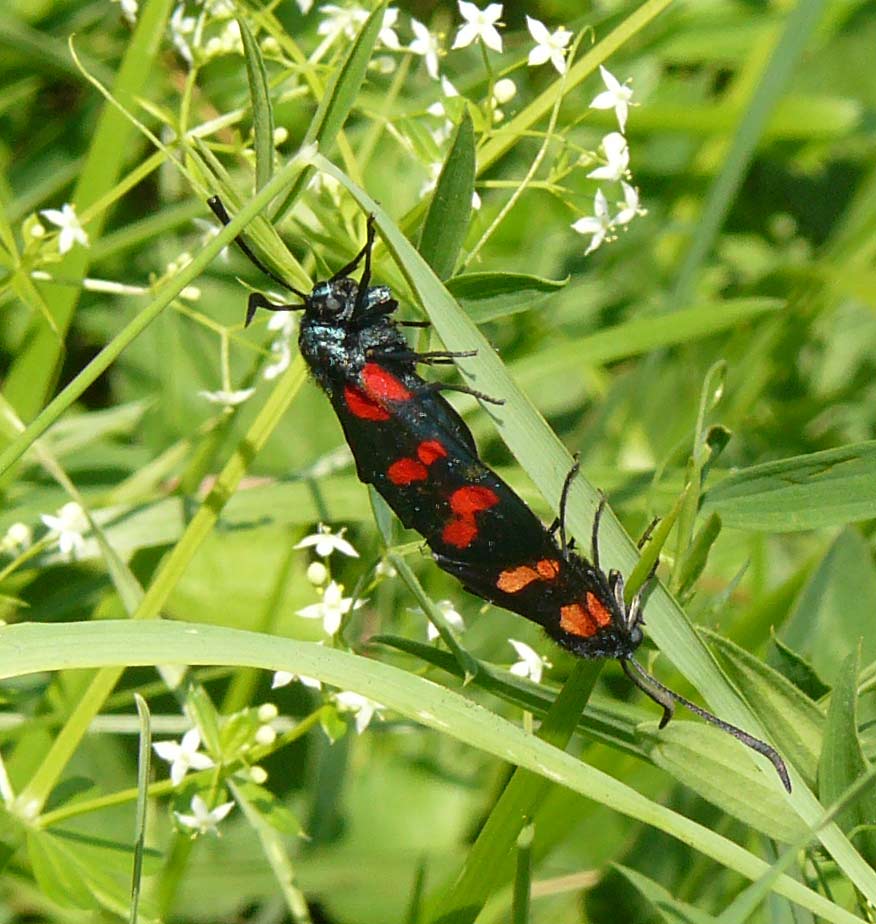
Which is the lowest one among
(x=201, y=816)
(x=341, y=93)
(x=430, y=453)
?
(x=201, y=816)

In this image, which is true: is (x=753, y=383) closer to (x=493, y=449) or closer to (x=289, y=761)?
(x=493, y=449)

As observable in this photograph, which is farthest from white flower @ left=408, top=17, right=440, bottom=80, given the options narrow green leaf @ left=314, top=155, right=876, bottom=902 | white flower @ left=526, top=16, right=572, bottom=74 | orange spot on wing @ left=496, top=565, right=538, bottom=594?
orange spot on wing @ left=496, top=565, right=538, bottom=594

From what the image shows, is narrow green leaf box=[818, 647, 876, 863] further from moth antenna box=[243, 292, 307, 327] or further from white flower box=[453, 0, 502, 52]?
white flower box=[453, 0, 502, 52]

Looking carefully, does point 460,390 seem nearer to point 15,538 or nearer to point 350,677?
point 350,677

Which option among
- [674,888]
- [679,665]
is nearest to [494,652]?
[674,888]

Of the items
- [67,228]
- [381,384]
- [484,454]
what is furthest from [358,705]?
[484,454]

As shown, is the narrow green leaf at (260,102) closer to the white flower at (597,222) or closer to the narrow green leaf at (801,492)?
the white flower at (597,222)
